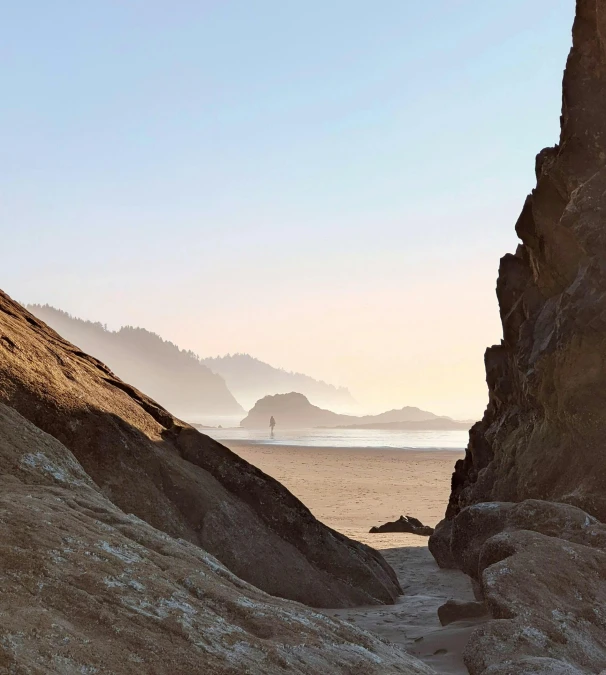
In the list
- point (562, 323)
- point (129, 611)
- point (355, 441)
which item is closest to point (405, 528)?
point (562, 323)

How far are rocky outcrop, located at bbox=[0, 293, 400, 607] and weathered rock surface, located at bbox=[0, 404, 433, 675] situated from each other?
1965 millimetres

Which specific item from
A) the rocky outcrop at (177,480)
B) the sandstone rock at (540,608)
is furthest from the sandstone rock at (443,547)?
the sandstone rock at (540,608)

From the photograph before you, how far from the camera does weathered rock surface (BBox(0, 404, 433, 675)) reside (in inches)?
119

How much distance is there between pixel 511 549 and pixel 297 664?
3258 millimetres

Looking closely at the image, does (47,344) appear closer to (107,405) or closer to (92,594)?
(107,405)

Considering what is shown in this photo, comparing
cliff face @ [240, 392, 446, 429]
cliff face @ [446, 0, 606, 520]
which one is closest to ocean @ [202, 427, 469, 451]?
cliff face @ [446, 0, 606, 520]

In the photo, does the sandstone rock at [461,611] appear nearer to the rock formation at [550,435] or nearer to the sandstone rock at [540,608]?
the rock formation at [550,435]

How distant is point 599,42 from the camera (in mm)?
9977

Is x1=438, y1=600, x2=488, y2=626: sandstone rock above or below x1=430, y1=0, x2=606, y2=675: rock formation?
below

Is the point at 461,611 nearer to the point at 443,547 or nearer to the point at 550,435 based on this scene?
the point at 550,435

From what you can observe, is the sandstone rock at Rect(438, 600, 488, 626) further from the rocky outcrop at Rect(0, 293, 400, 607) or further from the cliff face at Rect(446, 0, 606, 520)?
the cliff face at Rect(446, 0, 606, 520)

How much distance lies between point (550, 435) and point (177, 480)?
5.60 m

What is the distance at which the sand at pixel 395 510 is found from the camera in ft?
20.7

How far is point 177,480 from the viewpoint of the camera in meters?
7.66
